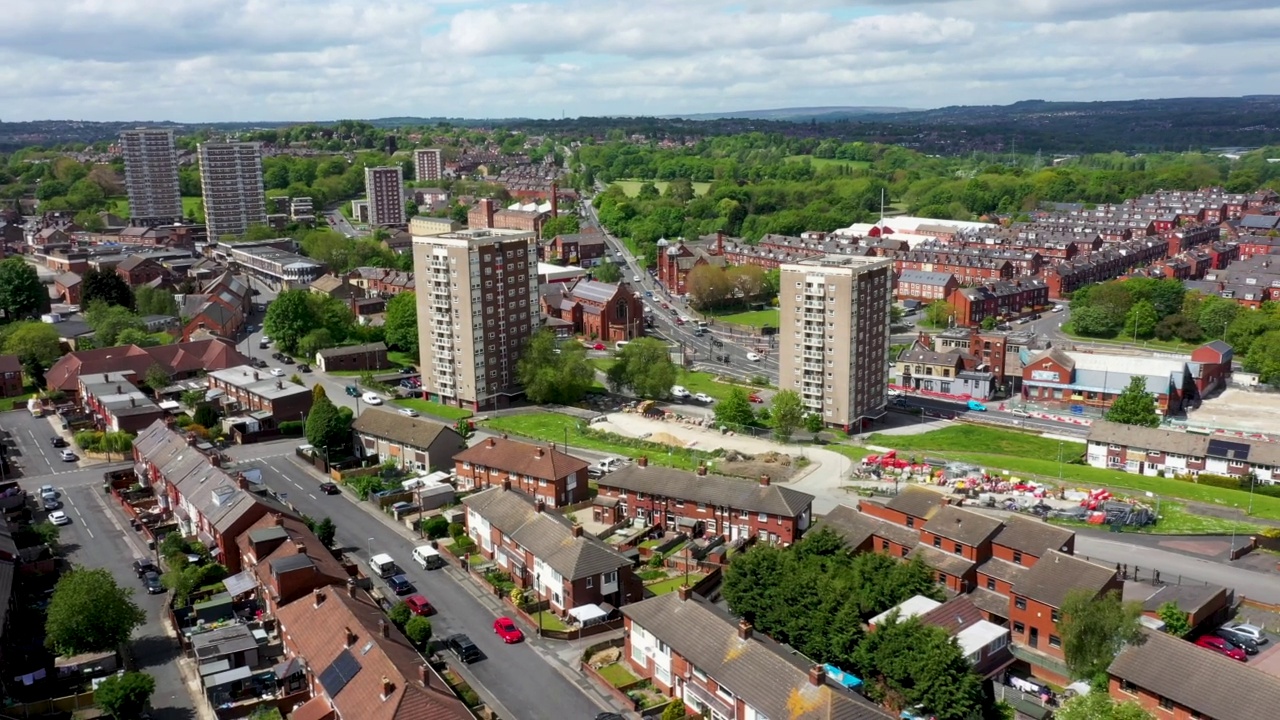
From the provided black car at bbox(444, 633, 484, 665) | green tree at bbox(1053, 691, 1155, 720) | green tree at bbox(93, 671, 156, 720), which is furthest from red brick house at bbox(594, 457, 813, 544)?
green tree at bbox(93, 671, 156, 720)

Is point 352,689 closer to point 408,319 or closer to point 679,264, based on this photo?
point 408,319

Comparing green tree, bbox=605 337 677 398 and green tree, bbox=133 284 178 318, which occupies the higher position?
green tree, bbox=133 284 178 318

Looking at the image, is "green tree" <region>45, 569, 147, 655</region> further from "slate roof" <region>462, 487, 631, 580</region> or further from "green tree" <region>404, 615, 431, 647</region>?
A: "slate roof" <region>462, 487, 631, 580</region>

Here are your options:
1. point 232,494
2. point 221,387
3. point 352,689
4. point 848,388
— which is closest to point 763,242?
point 848,388

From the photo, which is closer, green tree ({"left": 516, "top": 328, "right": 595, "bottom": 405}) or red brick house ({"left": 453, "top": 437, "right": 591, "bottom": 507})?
red brick house ({"left": 453, "top": 437, "right": 591, "bottom": 507})

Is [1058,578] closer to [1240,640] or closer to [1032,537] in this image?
[1032,537]

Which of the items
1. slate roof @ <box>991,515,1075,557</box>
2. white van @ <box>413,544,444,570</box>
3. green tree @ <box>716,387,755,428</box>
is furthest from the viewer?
green tree @ <box>716,387,755,428</box>
